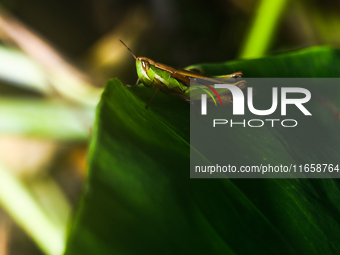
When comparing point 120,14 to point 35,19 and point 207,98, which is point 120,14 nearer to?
point 35,19

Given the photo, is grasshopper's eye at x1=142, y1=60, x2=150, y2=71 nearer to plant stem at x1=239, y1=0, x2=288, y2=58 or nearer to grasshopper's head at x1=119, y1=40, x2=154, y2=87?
grasshopper's head at x1=119, y1=40, x2=154, y2=87

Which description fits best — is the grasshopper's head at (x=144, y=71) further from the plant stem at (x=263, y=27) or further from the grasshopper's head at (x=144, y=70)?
the plant stem at (x=263, y=27)

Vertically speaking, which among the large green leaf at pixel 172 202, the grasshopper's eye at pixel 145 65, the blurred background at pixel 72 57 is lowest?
the large green leaf at pixel 172 202

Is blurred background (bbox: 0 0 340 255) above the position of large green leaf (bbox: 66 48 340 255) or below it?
above

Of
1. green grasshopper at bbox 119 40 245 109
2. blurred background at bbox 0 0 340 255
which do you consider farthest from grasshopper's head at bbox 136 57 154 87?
blurred background at bbox 0 0 340 255

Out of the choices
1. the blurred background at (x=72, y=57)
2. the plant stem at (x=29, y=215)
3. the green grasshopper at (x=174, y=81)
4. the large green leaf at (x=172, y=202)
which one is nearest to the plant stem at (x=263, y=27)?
the blurred background at (x=72, y=57)

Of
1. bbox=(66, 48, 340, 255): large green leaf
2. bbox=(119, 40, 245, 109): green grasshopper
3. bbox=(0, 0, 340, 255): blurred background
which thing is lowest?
bbox=(66, 48, 340, 255): large green leaf

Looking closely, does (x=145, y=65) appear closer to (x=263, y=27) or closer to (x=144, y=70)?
(x=144, y=70)
